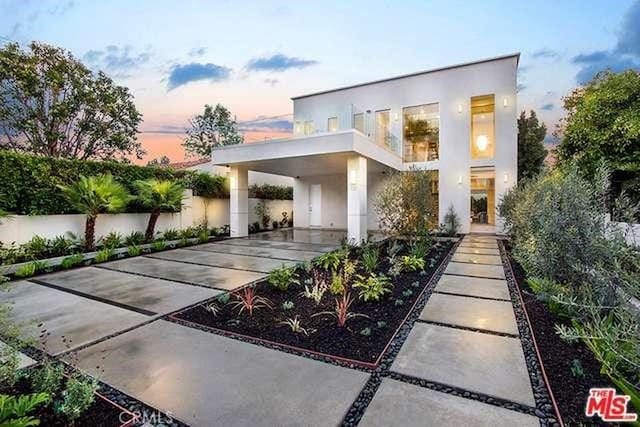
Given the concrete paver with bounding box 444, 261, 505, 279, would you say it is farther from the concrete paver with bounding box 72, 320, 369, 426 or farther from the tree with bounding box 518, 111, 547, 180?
the tree with bounding box 518, 111, 547, 180

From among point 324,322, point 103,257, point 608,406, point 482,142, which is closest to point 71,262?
point 103,257

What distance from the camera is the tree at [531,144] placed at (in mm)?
21812

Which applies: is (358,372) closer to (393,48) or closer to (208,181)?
(208,181)

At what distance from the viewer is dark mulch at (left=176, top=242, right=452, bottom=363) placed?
10.3 feet

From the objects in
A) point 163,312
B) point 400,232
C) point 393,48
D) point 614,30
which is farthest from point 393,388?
point 614,30

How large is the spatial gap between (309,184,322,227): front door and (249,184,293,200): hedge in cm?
195

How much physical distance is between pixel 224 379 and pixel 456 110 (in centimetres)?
1490

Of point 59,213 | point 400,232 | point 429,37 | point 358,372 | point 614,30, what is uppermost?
point 614,30

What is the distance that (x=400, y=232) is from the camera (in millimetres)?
9023

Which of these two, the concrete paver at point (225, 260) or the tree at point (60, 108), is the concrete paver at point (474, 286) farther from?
the tree at point (60, 108)

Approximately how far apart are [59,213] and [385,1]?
12183 mm

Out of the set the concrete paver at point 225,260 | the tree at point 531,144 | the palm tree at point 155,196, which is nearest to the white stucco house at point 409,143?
the palm tree at point 155,196

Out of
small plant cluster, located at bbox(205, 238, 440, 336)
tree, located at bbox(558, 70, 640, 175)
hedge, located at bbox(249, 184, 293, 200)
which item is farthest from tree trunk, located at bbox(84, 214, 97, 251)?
tree, located at bbox(558, 70, 640, 175)

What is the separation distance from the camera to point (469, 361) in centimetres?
281
